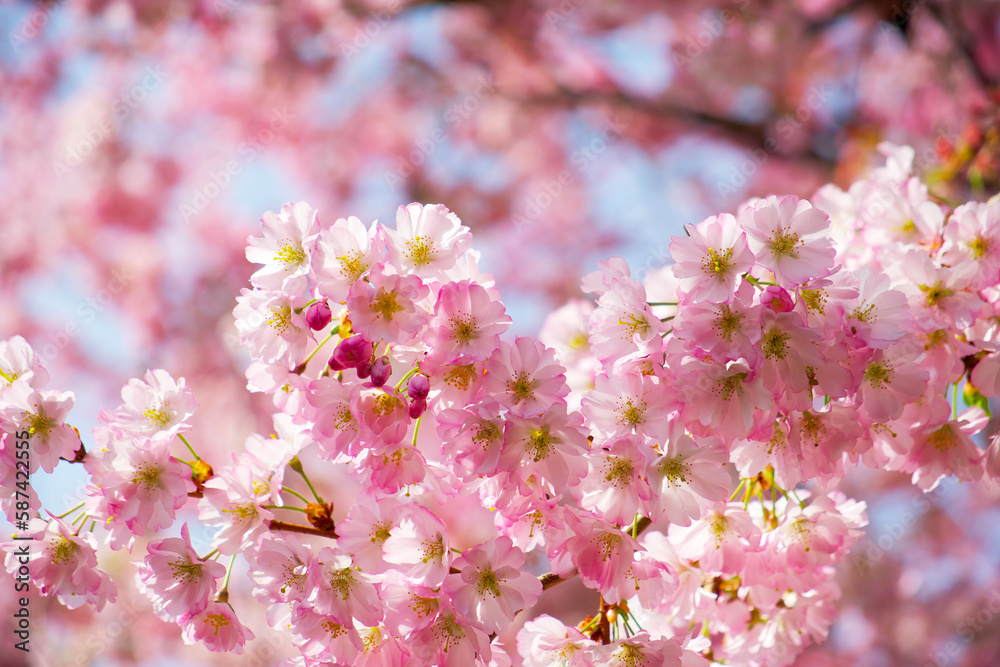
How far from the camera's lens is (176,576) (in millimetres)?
1033

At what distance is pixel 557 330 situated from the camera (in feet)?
5.08

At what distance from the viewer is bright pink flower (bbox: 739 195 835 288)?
970 millimetres

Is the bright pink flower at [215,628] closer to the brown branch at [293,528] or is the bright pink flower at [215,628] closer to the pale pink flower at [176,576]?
the pale pink flower at [176,576]

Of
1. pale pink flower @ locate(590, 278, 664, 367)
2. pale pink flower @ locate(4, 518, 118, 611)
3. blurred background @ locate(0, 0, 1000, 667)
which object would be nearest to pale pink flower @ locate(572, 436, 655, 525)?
pale pink flower @ locate(590, 278, 664, 367)

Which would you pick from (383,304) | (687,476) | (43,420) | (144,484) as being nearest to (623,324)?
(687,476)

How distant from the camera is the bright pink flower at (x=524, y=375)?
94cm

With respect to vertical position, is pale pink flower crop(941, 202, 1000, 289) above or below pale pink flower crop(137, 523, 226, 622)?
above

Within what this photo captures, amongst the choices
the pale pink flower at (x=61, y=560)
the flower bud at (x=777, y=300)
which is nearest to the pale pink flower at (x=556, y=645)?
the flower bud at (x=777, y=300)

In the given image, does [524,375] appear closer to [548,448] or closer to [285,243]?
[548,448]

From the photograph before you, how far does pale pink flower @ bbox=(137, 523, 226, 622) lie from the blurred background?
326 centimetres

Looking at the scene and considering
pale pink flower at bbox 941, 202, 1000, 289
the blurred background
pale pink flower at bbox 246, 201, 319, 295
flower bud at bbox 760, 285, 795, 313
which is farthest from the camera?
the blurred background

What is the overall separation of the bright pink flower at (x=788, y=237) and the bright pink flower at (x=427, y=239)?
0.41 meters

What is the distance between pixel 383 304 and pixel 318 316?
10cm

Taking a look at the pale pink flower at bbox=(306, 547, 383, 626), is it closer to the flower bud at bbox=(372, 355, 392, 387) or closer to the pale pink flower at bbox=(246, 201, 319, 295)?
the flower bud at bbox=(372, 355, 392, 387)
